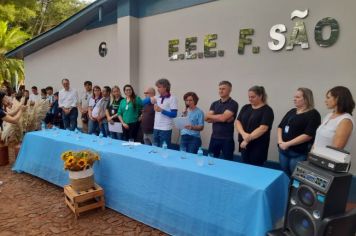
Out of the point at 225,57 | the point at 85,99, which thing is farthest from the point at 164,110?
the point at 85,99

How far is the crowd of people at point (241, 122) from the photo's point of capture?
2.79 metres

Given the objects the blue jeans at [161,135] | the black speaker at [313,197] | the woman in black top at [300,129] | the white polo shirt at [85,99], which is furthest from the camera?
the white polo shirt at [85,99]

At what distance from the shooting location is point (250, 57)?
A: 4.68 metres

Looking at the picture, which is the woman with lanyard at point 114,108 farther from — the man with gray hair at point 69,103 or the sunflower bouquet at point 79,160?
the sunflower bouquet at point 79,160

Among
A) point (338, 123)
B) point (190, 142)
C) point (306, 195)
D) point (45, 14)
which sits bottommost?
point (190, 142)

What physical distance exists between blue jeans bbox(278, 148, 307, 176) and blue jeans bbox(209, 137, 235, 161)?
0.68 meters

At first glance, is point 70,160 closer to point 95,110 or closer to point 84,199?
point 84,199

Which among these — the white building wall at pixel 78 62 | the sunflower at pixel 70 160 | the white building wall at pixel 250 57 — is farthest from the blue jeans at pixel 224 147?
the white building wall at pixel 78 62

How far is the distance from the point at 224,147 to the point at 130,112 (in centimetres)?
198

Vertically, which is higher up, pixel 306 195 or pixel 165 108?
pixel 165 108

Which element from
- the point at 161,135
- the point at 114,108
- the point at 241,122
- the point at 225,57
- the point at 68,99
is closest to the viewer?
the point at 241,122

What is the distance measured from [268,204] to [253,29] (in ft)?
10.6

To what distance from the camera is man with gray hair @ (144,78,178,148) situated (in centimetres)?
433

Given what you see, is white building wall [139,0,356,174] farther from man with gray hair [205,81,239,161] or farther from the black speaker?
the black speaker
